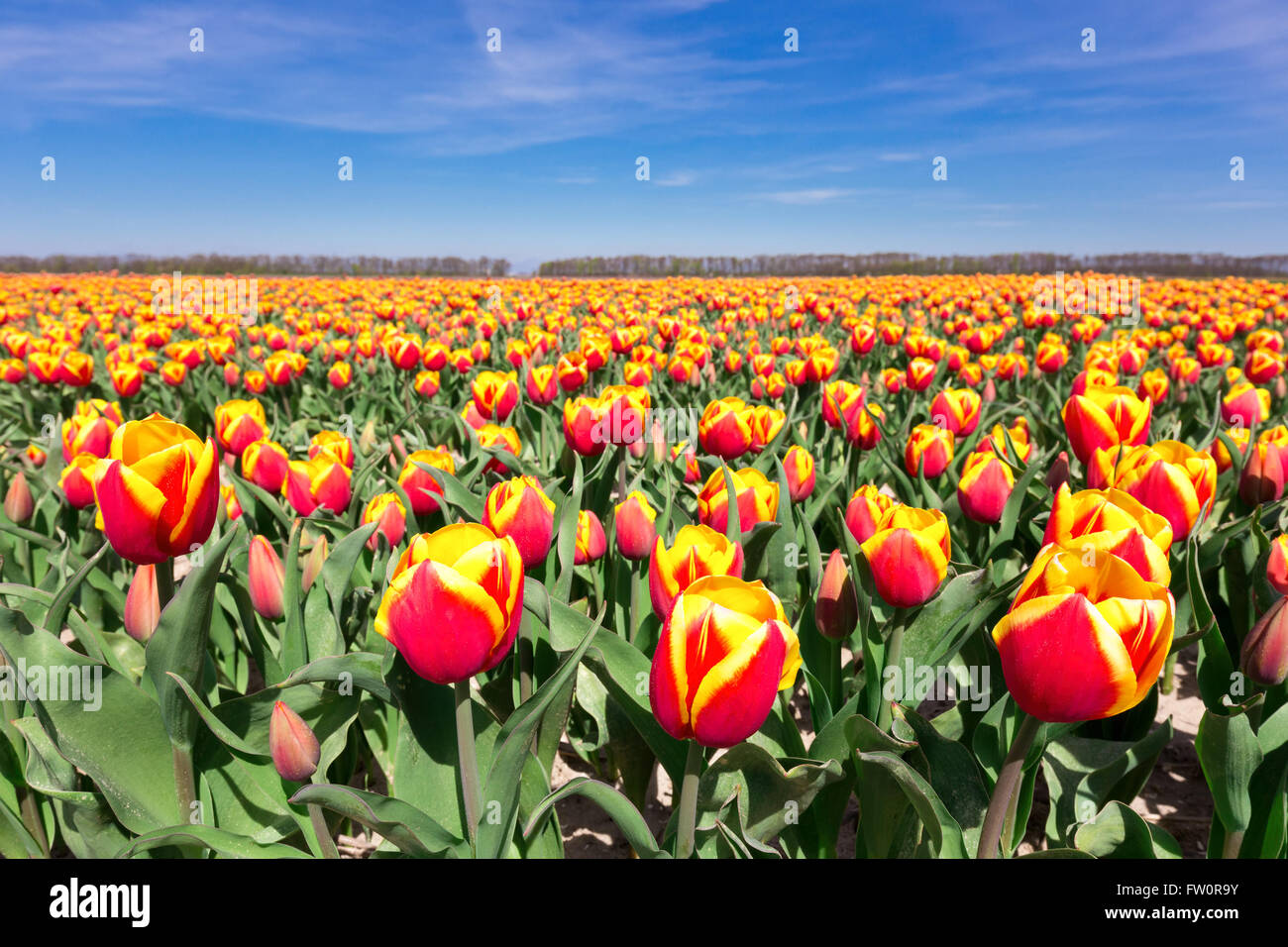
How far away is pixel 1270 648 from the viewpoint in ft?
5.46

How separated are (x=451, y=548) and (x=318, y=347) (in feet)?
25.7

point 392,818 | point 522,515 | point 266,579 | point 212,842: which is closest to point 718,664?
point 392,818

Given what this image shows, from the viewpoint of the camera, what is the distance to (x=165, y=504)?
1513 mm

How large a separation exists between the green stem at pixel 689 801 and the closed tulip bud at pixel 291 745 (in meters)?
0.69

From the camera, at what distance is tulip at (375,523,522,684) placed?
1.24 m

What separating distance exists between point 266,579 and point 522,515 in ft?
2.26

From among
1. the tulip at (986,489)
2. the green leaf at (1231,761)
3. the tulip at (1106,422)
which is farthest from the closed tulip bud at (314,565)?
the tulip at (1106,422)

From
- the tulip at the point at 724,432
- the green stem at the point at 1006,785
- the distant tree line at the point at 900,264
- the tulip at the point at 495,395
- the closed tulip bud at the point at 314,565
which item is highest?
the distant tree line at the point at 900,264

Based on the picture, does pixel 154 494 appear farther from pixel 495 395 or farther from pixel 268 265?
pixel 268 265

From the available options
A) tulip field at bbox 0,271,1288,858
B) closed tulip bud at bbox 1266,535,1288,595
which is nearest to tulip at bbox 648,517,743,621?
tulip field at bbox 0,271,1288,858

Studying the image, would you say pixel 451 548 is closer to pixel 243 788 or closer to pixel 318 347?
pixel 243 788

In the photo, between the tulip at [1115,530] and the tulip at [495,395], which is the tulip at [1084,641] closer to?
the tulip at [1115,530]

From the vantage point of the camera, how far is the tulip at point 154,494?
1480 mm
